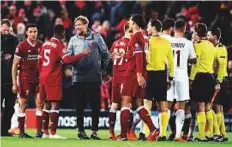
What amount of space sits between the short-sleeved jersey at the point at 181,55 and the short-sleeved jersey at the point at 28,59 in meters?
2.76

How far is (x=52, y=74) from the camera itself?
55.9ft

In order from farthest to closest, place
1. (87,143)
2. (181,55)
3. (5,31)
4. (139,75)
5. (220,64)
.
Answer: (5,31) → (220,64) → (181,55) → (139,75) → (87,143)

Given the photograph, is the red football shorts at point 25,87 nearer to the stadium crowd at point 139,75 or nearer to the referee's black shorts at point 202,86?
the stadium crowd at point 139,75

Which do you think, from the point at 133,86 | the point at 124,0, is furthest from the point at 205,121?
the point at 124,0

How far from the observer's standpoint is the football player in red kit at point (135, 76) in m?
15.9

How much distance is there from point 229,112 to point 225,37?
9.63ft

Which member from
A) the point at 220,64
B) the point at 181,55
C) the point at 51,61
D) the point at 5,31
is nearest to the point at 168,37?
the point at 181,55

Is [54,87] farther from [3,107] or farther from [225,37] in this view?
[225,37]

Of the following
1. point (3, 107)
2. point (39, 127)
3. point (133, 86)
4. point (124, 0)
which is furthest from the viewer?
point (124, 0)

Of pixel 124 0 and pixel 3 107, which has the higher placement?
pixel 124 0

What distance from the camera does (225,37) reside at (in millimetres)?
25297

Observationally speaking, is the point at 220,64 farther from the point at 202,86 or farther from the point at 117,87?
the point at 117,87

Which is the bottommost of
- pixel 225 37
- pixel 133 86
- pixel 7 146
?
pixel 7 146

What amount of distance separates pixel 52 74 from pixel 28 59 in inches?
28.8
